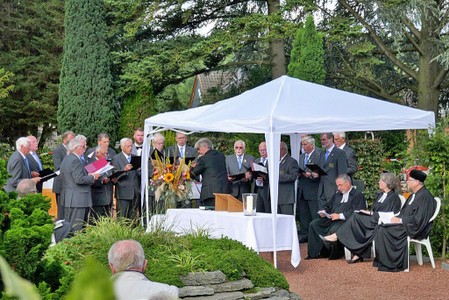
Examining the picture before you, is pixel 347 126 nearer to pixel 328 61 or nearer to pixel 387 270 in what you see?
pixel 387 270

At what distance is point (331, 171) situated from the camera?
12430mm

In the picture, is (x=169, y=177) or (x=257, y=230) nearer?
(x=257, y=230)

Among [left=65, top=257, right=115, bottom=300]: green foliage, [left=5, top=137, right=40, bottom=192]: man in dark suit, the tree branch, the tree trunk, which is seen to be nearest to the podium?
[left=5, top=137, right=40, bottom=192]: man in dark suit

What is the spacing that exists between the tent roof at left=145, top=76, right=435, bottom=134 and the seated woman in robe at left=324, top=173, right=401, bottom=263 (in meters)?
0.82

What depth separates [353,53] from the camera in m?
19.0

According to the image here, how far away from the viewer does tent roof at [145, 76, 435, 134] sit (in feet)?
32.5

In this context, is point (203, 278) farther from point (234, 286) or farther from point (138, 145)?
point (138, 145)

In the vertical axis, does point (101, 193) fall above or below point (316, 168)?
below

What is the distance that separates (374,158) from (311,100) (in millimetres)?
5273

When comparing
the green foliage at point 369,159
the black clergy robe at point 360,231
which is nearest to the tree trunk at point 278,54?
the green foliage at point 369,159

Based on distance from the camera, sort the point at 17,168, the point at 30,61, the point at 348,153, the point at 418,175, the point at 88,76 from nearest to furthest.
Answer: the point at 418,175 → the point at 17,168 → the point at 348,153 → the point at 88,76 → the point at 30,61

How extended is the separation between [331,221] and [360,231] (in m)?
0.73

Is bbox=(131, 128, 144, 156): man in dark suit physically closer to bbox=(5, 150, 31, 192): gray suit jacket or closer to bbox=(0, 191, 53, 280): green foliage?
bbox=(5, 150, 31, 192): gray suit jacket

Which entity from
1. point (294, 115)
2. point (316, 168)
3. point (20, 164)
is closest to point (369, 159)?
point (316, 168)
